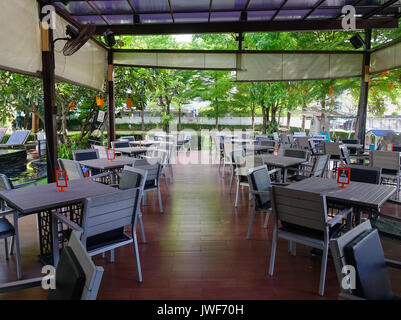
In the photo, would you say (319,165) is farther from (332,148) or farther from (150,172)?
(332,148)

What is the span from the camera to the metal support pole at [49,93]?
14.3 ft

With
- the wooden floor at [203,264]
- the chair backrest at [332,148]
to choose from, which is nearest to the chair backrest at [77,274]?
the wooden floor at [203,264]

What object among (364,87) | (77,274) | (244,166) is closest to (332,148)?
(364,87)

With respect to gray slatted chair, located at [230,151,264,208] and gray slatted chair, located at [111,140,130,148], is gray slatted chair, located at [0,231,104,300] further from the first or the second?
gray slatted chair, located at [111,140,130,148]

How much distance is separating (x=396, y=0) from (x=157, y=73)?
21.8ft

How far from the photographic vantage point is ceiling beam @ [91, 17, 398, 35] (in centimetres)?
600

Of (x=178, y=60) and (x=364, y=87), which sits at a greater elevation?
(x=178, y=60)

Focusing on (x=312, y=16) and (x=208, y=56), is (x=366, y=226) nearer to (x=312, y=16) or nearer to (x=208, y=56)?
(x=312, y=16)

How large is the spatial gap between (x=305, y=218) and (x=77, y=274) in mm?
1928

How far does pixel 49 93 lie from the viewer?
175 inches

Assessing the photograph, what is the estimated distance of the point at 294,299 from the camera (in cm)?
240

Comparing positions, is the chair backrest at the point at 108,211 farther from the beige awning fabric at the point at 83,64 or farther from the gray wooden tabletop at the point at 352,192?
the beige awning fabric at the point at 83,64

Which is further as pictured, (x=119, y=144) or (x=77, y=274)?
(x=119, y=144)
